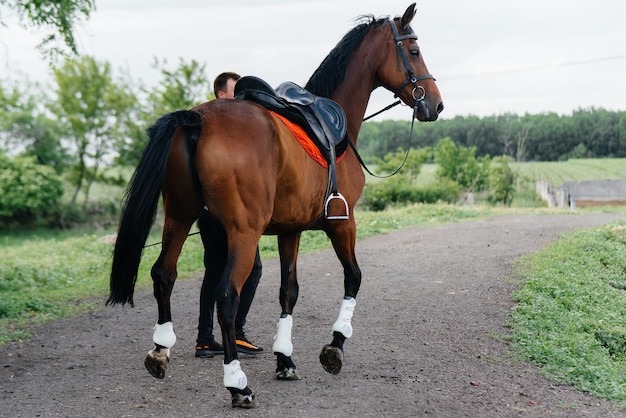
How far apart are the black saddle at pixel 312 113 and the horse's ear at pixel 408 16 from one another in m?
0.98

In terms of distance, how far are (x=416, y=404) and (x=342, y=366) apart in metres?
1.00

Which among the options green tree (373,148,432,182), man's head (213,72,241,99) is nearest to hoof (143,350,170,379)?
man's head (213,72,241,99)

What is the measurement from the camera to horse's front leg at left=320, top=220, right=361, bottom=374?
5.38 meters

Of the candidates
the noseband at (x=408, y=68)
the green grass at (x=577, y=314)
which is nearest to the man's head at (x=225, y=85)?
the noseband at (x=408, y=68)

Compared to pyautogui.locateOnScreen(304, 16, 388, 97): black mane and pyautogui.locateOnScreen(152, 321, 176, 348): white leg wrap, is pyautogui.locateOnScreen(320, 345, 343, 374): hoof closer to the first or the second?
pyautogui.locateOnScreen(152, 321, 176, 348): white leg wrap

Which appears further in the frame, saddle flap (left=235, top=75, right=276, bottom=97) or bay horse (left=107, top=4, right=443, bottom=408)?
saddle flap (left=235, top=75, right=276, bottom=97)

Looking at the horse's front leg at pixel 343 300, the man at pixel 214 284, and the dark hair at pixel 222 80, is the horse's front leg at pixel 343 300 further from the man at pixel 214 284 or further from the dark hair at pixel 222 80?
the dark hair at pixel 222 80

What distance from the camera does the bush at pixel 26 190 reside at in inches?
1524

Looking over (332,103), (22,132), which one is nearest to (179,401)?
(332,103)

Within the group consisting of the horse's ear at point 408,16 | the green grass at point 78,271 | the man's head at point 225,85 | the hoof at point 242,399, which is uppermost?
the horse's ear at point 408,16

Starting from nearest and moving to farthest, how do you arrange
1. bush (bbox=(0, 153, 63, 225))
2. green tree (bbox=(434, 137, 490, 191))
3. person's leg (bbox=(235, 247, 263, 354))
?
person's leg (bbox=(235, 247, 263, 354)), green tree (bbox=(434, 137, 490, 191)), bush (bbox=(0, 153, 63, 225))

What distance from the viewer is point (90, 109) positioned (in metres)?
42.0

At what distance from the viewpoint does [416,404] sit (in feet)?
15.7

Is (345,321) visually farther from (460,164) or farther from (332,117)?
(460,164)
